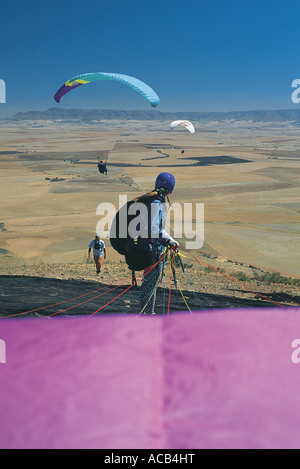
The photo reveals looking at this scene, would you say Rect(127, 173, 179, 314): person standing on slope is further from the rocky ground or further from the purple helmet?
the rocky ground

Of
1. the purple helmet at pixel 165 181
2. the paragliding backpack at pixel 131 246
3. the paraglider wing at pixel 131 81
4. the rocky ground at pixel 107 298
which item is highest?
the paraglider wing at pixel 131 81

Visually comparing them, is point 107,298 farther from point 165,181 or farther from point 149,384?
point 149,384

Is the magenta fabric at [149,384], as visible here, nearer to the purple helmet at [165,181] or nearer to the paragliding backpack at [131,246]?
the paragliding backpack at [131,246]

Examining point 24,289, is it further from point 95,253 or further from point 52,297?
point 95,253

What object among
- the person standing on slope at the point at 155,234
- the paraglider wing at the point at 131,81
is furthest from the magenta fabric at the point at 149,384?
the paraglider wing at the point at 131,81

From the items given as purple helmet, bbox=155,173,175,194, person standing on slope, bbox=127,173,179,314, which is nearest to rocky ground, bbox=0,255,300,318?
person standing on slope, bbox=127,173,179,314

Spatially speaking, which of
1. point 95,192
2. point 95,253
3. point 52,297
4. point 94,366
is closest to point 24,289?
point 52,297
